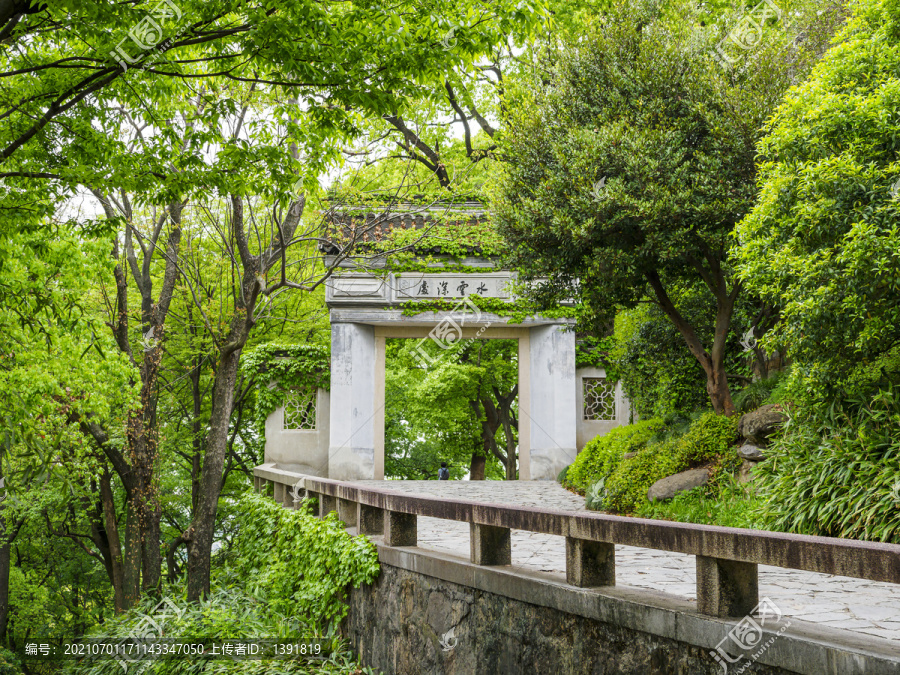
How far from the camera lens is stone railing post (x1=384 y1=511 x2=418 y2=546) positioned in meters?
5.94

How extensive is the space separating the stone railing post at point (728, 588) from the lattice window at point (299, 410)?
37.9 ft

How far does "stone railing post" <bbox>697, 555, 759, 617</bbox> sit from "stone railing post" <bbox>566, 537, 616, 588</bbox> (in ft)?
2.51

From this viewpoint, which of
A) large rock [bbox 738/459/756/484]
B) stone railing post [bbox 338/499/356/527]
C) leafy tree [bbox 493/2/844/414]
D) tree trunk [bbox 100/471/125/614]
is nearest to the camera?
stone railing post [bbox 338/499/356/527]

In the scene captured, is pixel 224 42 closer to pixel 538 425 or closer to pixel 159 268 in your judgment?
pixel 538 425

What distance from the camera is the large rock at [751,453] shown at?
291 inches

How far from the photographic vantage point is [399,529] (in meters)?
5.97

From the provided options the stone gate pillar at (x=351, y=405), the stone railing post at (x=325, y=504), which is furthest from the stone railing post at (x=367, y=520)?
the stone gate pillar at (x=351, y=405)

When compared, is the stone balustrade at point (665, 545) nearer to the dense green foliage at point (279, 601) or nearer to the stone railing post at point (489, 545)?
the stone railing post at point (489, 545)

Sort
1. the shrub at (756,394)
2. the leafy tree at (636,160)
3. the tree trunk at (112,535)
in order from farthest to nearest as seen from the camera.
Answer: the tree trunk at (112,535)
the shrub at (756,394)
the leafy tree at (636,160)

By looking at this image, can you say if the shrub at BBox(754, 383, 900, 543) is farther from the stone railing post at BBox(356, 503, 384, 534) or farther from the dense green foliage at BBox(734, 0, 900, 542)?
the stone railing post at BBox(356, 503, 384, 534)

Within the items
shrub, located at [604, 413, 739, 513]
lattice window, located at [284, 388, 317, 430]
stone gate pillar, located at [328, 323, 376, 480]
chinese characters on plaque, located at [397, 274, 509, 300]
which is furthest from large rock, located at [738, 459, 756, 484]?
lattice window, located at [284, 388, 317, 430]

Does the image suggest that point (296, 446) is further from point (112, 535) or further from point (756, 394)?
point (756, 394)

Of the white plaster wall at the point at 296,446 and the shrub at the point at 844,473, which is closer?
the shrub at the point at 844,473

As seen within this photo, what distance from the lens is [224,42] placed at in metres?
5.22
